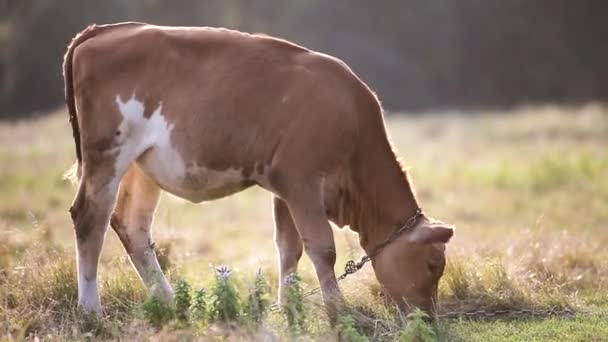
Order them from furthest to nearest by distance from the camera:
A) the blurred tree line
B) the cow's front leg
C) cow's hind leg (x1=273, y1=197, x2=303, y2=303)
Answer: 1. the blurred tree line
2. cow's hind leg (x1=273, y1=197, x2=303, y2=303)
3. the cow's front leg

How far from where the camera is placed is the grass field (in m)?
7.18

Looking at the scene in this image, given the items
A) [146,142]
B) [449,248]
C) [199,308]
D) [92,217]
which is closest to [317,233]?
[199,308]

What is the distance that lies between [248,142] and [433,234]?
1.43m

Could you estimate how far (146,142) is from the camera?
7.33 metres

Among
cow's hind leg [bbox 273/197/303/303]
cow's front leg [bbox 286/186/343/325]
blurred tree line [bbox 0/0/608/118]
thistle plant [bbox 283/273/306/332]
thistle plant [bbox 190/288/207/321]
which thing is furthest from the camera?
blurred tree line [bbox 0/0/608/118]

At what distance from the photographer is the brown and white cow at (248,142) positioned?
725cm

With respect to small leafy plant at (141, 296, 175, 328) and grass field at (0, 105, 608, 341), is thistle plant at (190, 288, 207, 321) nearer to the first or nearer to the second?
grass field at (0, 105, 608, 341)

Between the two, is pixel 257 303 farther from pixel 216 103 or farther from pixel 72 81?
pixel 72 81

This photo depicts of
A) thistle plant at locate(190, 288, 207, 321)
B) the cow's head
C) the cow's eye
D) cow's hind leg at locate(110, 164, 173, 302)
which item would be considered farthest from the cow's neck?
cow's hind leg at locate(110, 164, 173, 302)

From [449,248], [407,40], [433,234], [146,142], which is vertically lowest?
[407,40]

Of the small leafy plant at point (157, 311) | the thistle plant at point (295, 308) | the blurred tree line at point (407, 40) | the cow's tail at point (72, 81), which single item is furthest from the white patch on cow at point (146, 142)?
the blurred tree line at point (407, 40)

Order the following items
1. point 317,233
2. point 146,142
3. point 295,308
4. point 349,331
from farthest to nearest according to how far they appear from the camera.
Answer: point 146,142, point 317,233, point 295,308, point 349,331

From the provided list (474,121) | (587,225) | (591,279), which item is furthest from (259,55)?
(474,121)

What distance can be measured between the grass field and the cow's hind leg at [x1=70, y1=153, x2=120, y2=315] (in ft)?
0.63
